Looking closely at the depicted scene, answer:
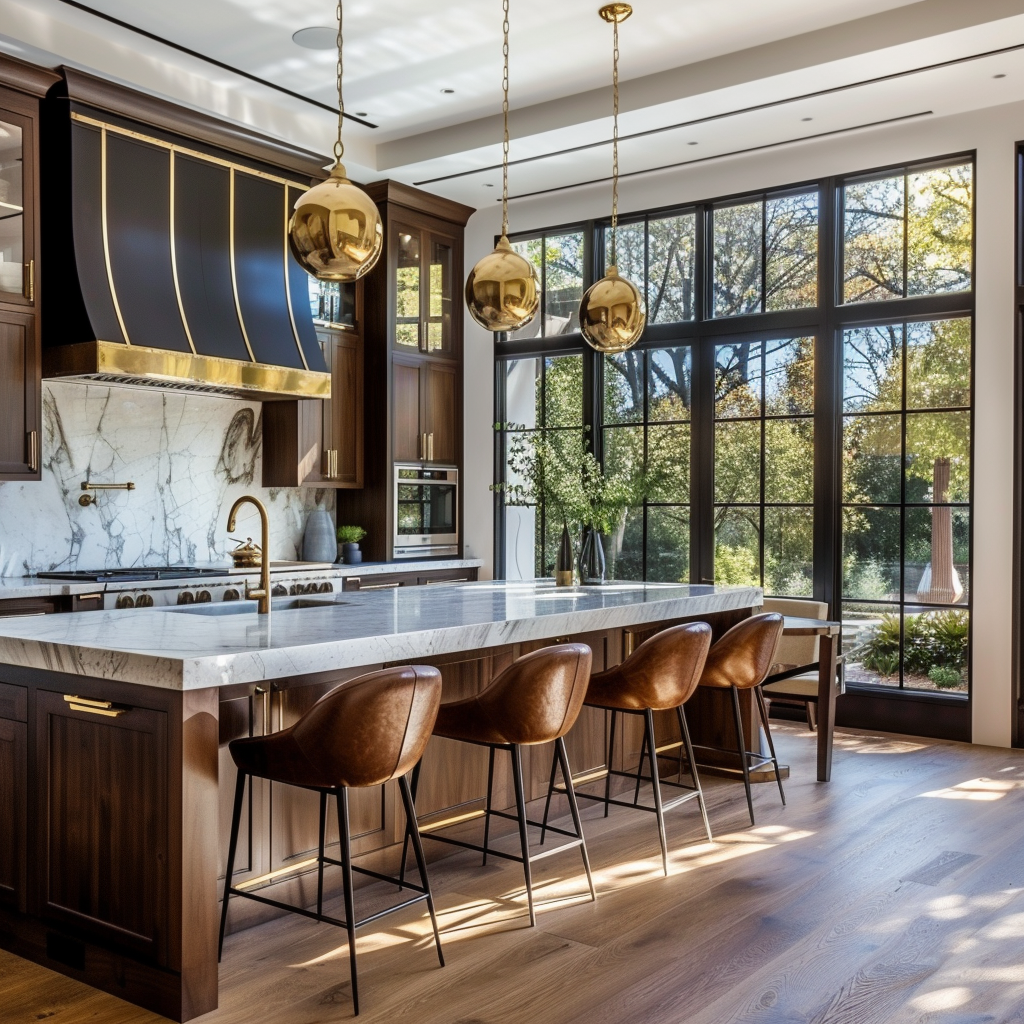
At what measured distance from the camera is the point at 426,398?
284 inches

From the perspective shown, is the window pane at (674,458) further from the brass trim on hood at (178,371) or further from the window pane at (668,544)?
the brass trim on hood at (178,371)

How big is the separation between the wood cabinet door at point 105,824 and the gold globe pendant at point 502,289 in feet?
6.66

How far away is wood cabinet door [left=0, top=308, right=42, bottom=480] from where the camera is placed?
4.98 m

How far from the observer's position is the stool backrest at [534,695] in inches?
123

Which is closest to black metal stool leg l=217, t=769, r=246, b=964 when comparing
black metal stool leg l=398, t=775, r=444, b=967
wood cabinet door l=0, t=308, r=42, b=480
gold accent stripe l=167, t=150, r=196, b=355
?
black metal stool leg l=398, t=775, r=444, b=967

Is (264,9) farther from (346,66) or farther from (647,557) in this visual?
(647,557)

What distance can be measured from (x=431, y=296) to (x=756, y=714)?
12.5ft

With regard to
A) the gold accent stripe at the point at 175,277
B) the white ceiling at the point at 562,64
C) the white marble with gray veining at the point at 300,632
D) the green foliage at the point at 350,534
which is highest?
the white ceiling at the point at 562,64

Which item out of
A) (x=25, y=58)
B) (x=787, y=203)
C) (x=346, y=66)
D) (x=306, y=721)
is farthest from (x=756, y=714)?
(x=25, y=58)

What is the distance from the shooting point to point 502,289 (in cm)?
396

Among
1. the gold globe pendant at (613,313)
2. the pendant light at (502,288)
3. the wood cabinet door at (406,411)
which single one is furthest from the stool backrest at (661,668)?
the wood cabinet door at (406,411)

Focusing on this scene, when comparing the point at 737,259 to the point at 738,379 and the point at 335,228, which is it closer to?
the point at 738,379

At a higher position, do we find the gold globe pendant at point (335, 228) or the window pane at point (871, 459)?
the gold globe pendant at point (335, 228)

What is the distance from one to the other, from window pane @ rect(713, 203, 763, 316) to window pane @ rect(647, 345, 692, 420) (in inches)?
14.5
